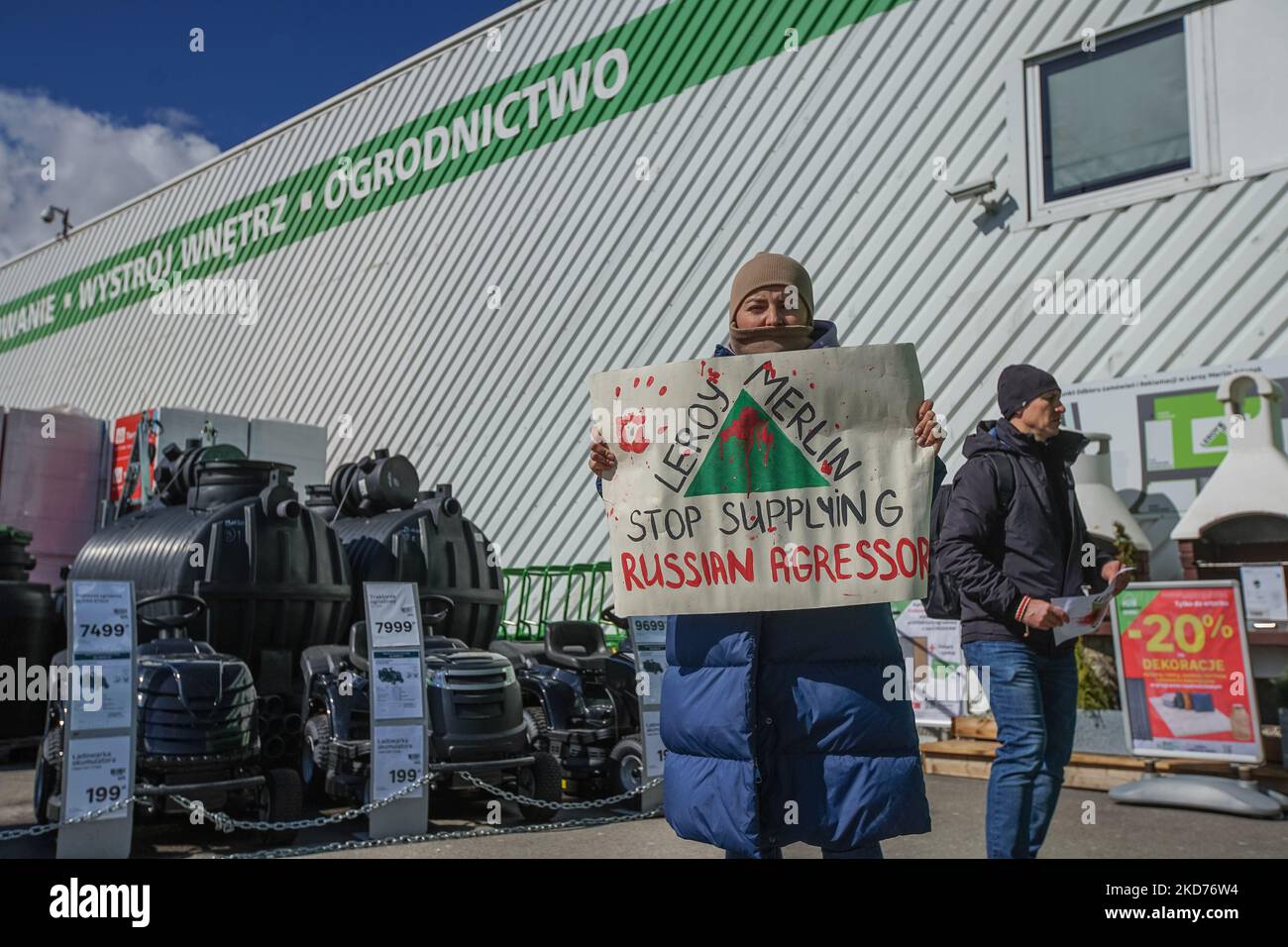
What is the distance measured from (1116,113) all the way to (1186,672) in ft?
16.0

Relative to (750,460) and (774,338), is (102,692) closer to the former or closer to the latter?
(750,460)

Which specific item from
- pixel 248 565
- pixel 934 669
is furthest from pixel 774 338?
pixel 934 669

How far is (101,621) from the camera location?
212 inches

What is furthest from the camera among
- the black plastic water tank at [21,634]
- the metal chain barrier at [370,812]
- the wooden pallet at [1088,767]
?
the black plastic water tank at [21,634]

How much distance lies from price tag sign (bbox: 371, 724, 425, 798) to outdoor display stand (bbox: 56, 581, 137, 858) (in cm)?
125

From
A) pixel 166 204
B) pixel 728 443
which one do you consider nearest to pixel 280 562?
pixel 728 443

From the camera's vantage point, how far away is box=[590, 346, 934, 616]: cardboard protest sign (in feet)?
10.1

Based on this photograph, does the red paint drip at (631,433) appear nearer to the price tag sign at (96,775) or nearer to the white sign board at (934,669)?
the price tag sign at (96,775)

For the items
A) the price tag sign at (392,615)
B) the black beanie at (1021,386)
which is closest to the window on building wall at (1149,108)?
the black beanie at (1021,386)

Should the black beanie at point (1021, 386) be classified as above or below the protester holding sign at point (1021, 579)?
above

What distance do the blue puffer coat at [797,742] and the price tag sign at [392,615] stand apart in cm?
364

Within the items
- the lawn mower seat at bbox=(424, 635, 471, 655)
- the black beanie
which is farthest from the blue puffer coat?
the lawn mower seat at bbox=(424, 635, 471, 655)

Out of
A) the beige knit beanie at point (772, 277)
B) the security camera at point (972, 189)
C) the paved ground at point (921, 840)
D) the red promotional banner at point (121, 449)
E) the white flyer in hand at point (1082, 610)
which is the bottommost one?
the paved ground at point (921, 840)

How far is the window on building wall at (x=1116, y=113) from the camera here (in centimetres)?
883
